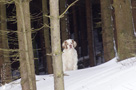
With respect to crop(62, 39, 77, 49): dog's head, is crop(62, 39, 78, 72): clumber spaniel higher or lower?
lower

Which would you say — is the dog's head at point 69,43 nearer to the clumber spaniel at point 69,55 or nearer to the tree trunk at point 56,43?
the clumber spaniel at point 69,55

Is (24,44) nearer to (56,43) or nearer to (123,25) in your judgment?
(56,43)

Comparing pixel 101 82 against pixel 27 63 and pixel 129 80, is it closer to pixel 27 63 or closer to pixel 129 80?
pixel 129 80

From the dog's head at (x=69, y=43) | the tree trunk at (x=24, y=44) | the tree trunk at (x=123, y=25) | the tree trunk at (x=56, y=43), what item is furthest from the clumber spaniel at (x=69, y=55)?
the tree trunk at (x=56, y=43)

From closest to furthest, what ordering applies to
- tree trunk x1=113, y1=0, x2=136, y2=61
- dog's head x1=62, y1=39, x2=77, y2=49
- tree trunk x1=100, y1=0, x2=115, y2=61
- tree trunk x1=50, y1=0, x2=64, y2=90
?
tree trunk x1=50, y1=0, x2=64, y2=90
tree trunk x1=113, y1=0, x2=136, y2=61
dog's head x1=62, y1=39, x2=77, y2=49
tree trunk x1=100, y1=0, x2=115, y2=61

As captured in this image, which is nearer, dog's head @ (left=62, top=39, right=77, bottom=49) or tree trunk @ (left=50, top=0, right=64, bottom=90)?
tree trunk @ (left=50, top=0, right=64, bottom=90)

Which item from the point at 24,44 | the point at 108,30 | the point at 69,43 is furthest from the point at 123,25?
the point at 24,44

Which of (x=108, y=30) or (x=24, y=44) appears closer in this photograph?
(x=24, y=44)

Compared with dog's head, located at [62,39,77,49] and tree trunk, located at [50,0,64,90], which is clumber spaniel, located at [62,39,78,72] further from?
tree trunk, located at [50,0,64,90]

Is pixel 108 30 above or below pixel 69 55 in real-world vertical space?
above

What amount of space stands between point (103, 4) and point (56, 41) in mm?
7120

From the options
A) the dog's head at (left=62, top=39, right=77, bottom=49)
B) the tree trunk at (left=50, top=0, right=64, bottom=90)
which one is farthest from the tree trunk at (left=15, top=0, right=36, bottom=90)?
the dog's head at (left=62, top=39, right=77, bottom=49)

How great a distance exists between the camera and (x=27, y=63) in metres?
6.19

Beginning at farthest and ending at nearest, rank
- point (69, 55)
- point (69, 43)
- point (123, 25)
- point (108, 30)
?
1. point (108, 30)
2. point (69, 55)
3. point (69, 43)
4. point (123, 25)
